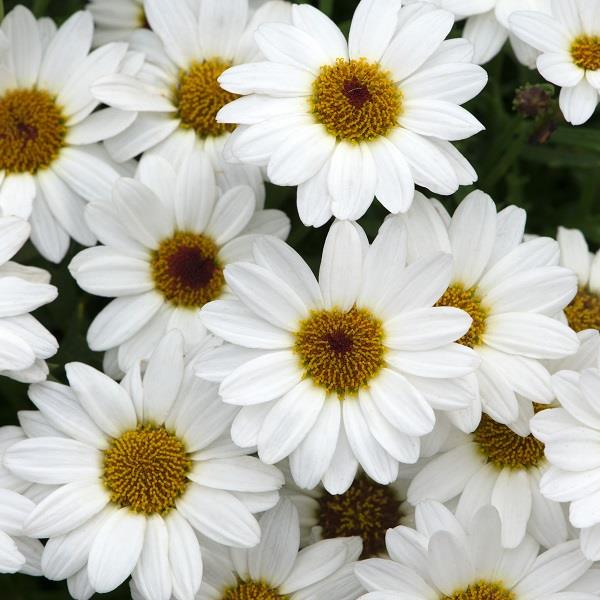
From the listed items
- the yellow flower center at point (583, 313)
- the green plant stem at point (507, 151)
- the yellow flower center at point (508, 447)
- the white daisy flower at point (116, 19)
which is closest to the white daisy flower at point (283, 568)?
the yellow flower center at point (508, 447)

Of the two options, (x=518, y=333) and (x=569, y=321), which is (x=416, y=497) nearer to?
(x=518, y=333)

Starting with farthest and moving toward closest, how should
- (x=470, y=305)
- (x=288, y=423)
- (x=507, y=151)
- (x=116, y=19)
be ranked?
(x=116, y=19), (x=507, y=151), (x=470, y=305), (x=288, y=423)

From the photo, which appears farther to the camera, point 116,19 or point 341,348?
point 116,19

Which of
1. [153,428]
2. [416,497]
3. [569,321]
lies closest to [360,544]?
[416,497]

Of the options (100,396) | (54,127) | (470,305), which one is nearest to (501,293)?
(470,305)

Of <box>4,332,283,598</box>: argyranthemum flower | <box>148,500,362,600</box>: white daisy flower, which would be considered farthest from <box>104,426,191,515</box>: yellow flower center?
<box>148,500,362,600</box>: white daisy flower

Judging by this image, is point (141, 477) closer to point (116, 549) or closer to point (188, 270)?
point (116, 549)

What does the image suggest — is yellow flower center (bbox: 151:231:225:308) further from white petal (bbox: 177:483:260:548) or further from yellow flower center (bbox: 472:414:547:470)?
yellow flower center (bbox: 472:414:547:470)
